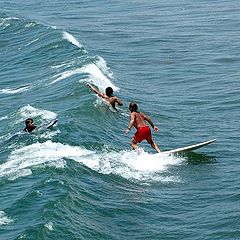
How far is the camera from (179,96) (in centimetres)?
3988

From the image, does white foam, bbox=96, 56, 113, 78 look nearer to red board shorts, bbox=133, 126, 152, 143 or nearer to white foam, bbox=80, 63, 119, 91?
white foam, bbox=80, 63, 119, 91

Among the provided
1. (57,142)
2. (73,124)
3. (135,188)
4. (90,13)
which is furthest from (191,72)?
(90,13)

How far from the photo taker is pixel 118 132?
31.5 meters

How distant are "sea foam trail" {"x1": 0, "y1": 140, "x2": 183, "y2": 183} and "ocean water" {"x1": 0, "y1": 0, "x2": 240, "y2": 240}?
5 cm

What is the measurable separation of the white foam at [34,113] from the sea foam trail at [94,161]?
527cm

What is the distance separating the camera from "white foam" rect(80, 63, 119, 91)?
38.5 m

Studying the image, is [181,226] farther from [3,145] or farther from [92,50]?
[92,50]

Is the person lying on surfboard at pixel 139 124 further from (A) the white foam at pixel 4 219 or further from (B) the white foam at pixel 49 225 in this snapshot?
(B) the white foam at pixel 49 225

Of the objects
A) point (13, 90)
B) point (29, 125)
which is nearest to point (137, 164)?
point (29, 125)

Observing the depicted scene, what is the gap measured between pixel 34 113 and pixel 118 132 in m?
4.92

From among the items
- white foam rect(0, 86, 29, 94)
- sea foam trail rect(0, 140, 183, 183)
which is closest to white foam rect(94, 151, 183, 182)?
sea foam trail rect(0, 140, 183, 183)

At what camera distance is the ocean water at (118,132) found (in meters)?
21.5

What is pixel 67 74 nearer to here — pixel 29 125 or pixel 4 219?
pixel 29 125

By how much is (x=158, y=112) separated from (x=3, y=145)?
9.94 m
